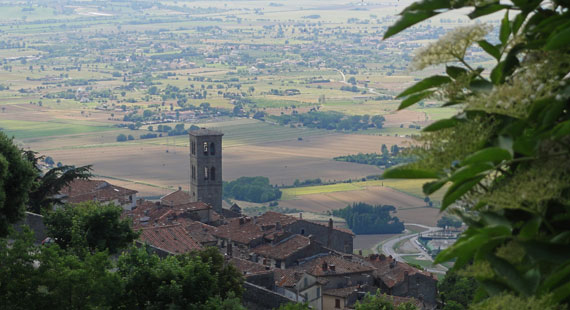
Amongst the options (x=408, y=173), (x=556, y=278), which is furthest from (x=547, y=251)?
(x=408, y=173)

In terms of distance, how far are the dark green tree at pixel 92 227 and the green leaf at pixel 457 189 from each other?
49.6 ft

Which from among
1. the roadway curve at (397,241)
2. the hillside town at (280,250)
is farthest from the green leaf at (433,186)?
the roadway curve at (397,241)

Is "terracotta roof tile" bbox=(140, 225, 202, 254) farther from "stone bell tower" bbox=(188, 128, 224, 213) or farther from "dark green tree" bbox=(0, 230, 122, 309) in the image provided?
"dark green tree" bbox=(0, 230, 122, 309)

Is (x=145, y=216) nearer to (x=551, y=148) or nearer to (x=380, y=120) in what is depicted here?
(x=551, y=148)

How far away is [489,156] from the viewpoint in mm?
3771

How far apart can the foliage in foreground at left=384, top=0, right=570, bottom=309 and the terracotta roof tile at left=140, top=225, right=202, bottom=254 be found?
35753 millimetres

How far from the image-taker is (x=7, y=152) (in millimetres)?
16328

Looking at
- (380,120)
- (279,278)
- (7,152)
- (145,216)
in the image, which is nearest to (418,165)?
(7,152)

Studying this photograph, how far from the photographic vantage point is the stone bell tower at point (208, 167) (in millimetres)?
67375

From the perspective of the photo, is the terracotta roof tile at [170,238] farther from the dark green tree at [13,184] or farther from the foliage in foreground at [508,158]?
the foliage in foreground at [508,158]

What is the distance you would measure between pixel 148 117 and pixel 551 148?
558 ft

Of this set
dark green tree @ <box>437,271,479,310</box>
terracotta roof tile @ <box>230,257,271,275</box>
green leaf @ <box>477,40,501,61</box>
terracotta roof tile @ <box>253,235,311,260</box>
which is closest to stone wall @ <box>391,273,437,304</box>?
dark green tree @ <box>437,271,479,310</box>

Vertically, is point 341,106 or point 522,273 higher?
point 522,273

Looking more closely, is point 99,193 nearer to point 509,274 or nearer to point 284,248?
point 284,248
